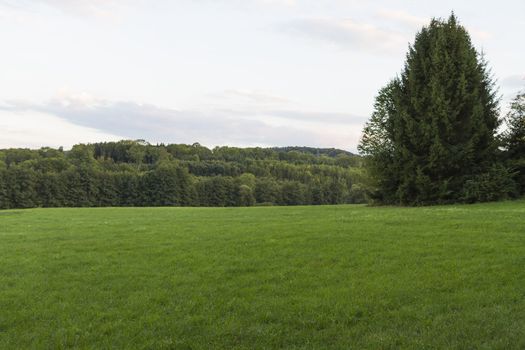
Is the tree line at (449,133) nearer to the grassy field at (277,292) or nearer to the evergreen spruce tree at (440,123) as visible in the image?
the evergreen spruce tree at (440,123)

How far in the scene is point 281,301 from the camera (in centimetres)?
983

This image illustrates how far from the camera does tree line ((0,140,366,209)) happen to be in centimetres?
9494

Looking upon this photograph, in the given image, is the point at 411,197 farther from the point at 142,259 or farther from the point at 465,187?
the point at 142,259

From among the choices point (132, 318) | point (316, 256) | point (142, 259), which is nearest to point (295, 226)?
point (316, 256)

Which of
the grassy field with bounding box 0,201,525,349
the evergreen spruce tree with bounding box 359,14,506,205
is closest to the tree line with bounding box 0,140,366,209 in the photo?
the evergreen spruce tree with bounding box 359,14,506,205

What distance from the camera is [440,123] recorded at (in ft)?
122

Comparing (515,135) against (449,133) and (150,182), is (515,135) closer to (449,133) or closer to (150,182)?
(449,133)

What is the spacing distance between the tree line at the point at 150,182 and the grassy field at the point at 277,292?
50875 millimetres

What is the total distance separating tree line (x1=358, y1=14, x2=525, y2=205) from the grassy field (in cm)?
1894

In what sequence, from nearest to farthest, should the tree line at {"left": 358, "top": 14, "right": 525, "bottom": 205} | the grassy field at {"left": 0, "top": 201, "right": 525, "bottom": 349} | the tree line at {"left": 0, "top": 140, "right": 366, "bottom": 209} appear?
the grassy field at {"left": 0, "top": 201, "right": 525, "bottom": 349}, the tree line at {"left": 358, "top": 14, "right": 525, "bottom": 205}, the tree line at {"left": 0, "top": 140, "right": 366, "bottom": 209}

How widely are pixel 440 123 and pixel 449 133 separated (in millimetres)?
1122

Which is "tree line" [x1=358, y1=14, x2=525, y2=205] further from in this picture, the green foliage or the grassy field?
the grassy field

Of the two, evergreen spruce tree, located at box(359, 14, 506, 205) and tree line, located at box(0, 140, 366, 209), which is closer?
evergreen spruce tree, located at box(359, 14, 506, 205)

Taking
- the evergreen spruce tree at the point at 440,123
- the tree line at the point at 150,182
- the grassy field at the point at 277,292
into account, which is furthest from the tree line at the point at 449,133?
the tree line at the point at 150,182
